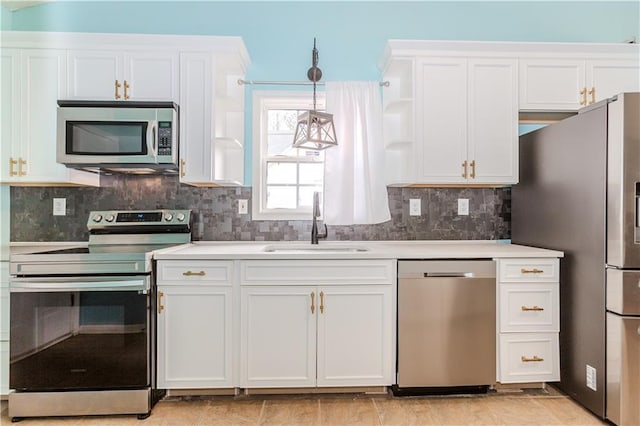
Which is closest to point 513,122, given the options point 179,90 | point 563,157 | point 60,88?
point 563,157

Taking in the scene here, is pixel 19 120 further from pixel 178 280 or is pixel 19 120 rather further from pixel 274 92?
→ pixel 274 92

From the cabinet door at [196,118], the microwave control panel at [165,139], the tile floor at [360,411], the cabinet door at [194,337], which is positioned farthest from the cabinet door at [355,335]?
the microwave control panel at [165,139]

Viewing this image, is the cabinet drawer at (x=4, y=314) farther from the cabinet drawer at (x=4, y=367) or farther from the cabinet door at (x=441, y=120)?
the cabinet door at (x=441, y=120)

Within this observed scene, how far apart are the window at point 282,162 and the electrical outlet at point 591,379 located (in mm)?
1929

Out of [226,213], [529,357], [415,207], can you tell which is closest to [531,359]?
[529,357]

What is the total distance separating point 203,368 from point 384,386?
1.08m

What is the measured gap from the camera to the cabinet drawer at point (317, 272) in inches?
83.1

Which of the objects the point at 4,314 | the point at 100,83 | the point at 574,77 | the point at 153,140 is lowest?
the point at 4,314

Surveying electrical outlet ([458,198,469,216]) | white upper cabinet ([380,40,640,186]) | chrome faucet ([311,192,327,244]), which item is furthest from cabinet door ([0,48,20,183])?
electrical outlet ([458,198,469,216])

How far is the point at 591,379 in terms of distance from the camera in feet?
6.56

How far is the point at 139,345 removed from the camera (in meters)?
1.99

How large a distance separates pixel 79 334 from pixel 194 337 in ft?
1.92

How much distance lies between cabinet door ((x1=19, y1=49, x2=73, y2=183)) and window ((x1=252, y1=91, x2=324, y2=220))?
4.17 ft

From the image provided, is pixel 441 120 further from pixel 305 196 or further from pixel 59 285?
pixel 59 285
